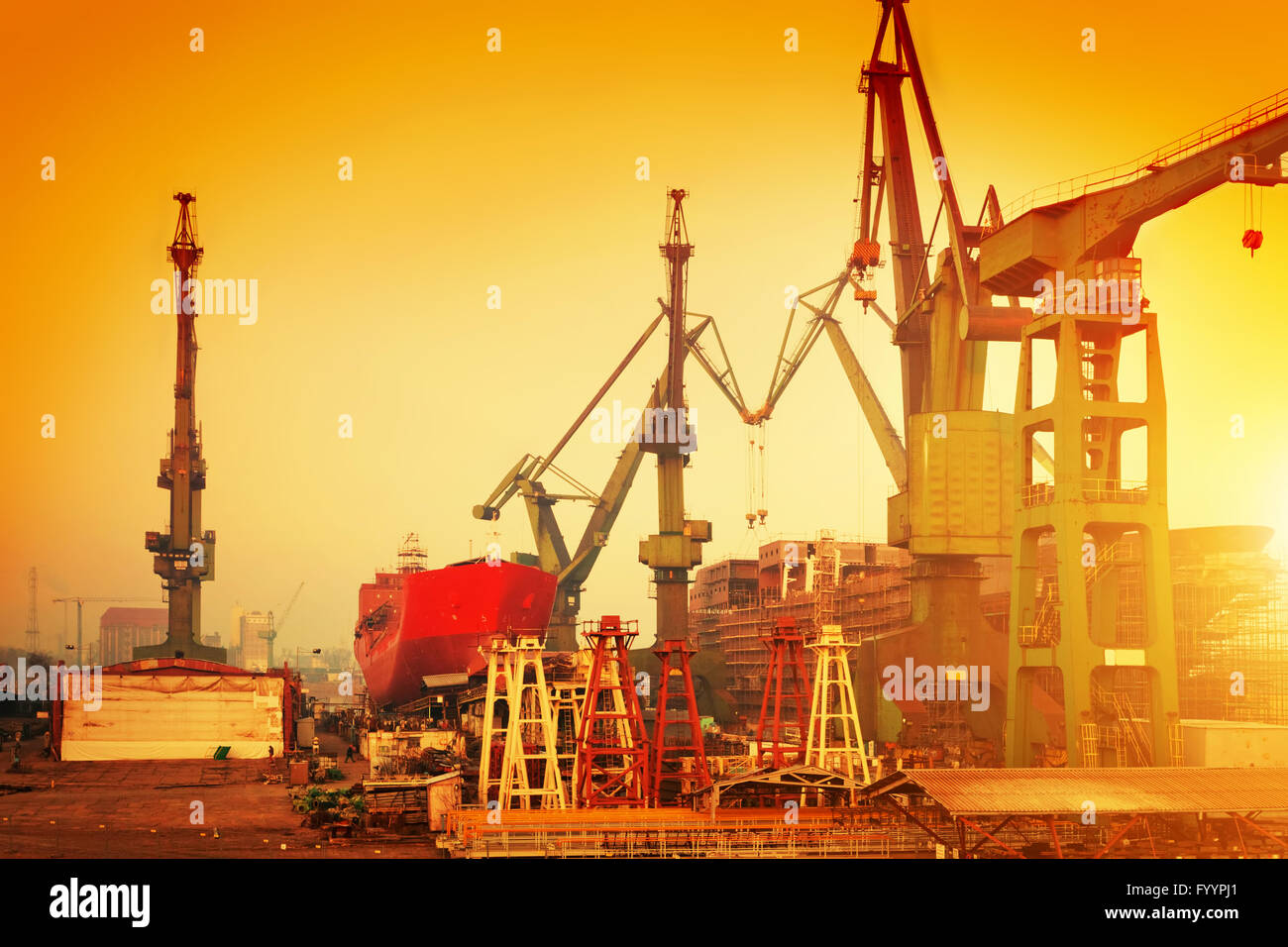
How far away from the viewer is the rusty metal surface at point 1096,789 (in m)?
36.5

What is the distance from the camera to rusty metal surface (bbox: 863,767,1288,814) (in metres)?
36.5

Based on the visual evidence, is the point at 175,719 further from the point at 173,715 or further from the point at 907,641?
the point at 907,641

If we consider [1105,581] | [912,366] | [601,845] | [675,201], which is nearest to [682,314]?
[675,201]

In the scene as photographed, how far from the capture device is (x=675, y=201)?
9644 cm

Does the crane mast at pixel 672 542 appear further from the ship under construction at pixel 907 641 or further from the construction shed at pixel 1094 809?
the construction shed at pixel 1094 809

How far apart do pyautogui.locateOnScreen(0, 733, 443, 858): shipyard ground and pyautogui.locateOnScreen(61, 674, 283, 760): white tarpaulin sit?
1.27 meters

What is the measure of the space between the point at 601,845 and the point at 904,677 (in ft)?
104

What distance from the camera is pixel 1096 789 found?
38156mm

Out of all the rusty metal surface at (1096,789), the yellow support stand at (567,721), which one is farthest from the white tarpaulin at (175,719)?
the rusty metal surface at (1096,789)

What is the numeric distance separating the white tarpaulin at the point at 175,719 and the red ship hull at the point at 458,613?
36.8 ft

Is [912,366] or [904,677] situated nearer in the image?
[904,677]

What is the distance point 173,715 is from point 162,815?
2309cm
